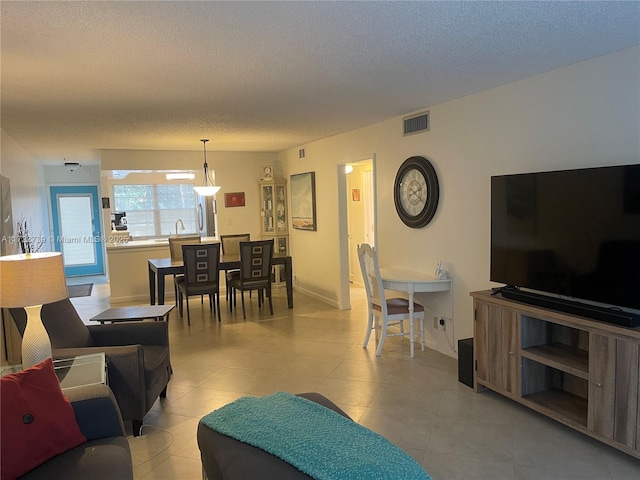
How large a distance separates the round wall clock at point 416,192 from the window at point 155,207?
595cm

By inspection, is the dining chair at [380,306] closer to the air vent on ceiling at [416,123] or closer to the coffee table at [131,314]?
the air vent on ceiling at [416,123]

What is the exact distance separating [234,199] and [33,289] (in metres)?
5.56

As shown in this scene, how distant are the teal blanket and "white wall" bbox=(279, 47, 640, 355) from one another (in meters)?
2.26

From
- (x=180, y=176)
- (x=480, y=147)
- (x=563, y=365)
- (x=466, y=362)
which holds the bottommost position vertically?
(x=466, y=362)

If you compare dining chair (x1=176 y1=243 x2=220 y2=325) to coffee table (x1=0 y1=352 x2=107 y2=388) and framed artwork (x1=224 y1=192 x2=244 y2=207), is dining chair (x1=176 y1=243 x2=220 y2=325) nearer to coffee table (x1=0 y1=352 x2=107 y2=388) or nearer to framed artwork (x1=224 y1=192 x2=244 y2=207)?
framed artwork (x1=224 y1=192 x2=244 y2=207)

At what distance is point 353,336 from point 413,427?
6.84 ft

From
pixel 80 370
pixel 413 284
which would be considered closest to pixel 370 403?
pixel 413 284

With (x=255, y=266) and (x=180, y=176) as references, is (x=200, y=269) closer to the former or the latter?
(x=255, y=266)

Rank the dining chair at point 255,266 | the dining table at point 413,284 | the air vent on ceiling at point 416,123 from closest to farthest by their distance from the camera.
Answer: the dining table at point 413,284 → the air vent on ceiling at point 416,123 → the dining chair at point 255,266

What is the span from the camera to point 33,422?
6.25 feet

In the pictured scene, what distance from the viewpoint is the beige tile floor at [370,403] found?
8.47 feet

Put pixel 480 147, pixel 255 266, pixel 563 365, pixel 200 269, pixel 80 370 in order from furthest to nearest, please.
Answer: pixel 255 266
pixel 200 269
pixel 480 147
pixel 563 365
pixel 80 370

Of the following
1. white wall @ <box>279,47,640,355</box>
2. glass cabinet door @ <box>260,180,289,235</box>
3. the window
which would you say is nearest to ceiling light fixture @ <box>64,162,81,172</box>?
the window

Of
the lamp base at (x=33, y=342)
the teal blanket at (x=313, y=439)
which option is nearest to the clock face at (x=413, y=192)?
the teal blanket at (x=313, y=439)
